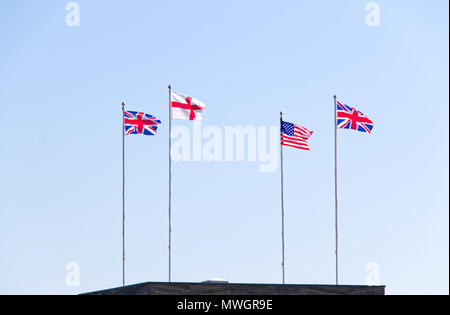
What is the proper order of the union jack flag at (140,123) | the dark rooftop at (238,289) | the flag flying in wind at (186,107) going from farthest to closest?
the union jack flag at (140,123) < the flag flying in wind at (186,107) < the dark rooftop at (238,289)

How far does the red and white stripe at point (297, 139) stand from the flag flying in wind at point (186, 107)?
574cm

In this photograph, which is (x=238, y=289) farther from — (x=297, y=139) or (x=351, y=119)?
(x=351, y=119)

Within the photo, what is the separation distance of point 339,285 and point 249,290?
573 centimetres

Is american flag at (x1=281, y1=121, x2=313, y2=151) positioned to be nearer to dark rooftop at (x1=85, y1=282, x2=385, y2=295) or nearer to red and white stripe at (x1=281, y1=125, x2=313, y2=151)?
red and white stripe at (x1=281, y1=125, x2=313, y2=151)

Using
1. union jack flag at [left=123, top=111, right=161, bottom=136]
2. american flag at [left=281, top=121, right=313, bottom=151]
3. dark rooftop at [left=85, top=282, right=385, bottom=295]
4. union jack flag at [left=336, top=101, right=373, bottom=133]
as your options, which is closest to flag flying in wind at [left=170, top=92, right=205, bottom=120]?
union jack flag at [left=123, top=111, right=161, bottom=136]

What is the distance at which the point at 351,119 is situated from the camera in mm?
92188

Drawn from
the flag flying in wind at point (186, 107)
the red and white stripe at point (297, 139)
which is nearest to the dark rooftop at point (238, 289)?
the red and white stripe at point (297, 139)

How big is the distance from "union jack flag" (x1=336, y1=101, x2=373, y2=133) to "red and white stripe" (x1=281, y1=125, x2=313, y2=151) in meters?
2.44

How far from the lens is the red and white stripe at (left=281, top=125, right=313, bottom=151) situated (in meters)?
91.6

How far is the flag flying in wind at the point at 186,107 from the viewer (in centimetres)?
9119

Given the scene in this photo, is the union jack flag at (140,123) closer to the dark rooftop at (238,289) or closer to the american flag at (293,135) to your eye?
the american flag at (293,135)

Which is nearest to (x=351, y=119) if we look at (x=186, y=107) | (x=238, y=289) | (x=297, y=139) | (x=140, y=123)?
(x=297, y=139)

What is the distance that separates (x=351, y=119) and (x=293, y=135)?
4021 mm
